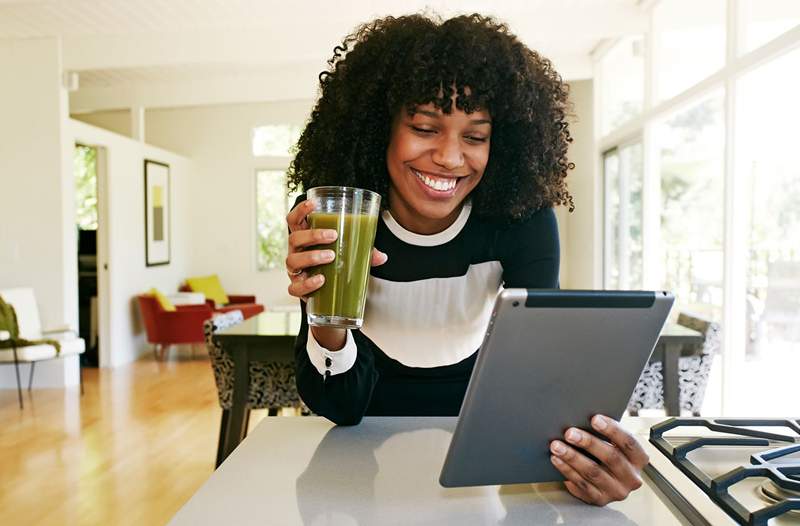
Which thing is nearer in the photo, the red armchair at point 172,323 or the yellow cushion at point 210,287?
the red armchair at point 172,323

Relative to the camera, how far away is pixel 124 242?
7.51 meters

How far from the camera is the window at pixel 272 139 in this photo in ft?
32.7

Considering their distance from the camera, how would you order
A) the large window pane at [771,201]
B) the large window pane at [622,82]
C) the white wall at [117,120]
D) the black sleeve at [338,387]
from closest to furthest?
the black sleeve at [338,387], the large window pane at [771,201], the large window pane at [622,82], the white wall at [117,120]

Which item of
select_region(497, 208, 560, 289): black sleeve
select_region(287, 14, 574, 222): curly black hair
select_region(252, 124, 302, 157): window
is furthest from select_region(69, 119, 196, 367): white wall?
select_region(497, 208, 560, 289): black sleeve

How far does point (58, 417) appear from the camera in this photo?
5023 millimetres

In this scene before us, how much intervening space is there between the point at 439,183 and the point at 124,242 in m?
Result: 6.93

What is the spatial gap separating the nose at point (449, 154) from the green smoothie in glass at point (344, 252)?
0.83 feet

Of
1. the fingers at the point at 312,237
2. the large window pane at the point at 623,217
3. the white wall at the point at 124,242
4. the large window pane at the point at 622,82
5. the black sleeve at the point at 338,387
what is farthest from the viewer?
the white wall at the point at 124,242

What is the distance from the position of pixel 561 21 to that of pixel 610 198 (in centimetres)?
249

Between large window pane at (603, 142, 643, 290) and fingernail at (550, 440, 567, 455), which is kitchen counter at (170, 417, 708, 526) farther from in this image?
large window pane at (603, 142, 643, 290)

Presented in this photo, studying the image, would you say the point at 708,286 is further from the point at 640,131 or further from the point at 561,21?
the point at 561,21

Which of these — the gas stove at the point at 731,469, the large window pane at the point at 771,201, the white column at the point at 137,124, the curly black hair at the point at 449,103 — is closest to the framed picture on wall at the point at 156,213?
the white column at the point at 137,124

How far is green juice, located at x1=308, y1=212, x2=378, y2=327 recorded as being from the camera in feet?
3.19

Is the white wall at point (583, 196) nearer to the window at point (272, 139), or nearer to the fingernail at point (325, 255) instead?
the window at point (272, 139)
